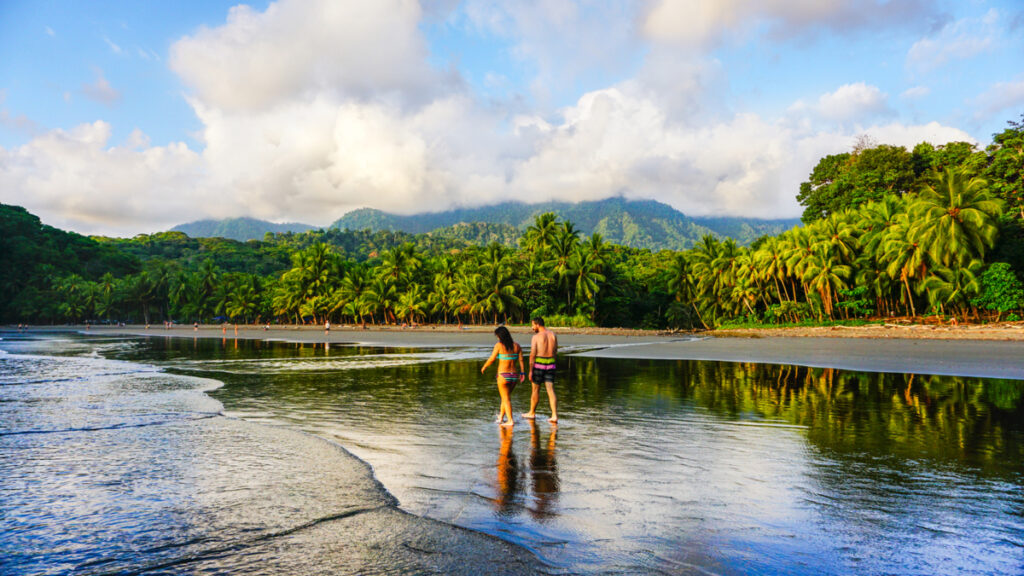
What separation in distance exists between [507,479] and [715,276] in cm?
6023

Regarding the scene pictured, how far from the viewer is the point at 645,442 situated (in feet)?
24.9

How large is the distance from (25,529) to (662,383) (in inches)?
520

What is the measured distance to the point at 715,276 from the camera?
202 ft

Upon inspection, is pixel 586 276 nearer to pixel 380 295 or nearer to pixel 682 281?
pixel 682 281

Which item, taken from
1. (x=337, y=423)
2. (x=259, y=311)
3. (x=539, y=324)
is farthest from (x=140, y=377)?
(x=259, y=311)

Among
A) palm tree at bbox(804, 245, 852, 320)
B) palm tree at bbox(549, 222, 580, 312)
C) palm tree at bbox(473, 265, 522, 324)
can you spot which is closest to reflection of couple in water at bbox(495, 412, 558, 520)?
palm tree at bbox(804, 245, 852, 320)

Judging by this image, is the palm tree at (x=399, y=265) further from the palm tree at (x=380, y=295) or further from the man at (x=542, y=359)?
the man at (x=542, y=359)

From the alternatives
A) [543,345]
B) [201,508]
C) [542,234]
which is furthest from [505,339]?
[542,234]

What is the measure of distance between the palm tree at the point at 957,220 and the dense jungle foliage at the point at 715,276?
3.5 inches

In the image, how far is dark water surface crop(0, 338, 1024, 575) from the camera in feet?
13.1

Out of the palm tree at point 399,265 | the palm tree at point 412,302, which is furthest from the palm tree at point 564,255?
the palm tree at point 399,265

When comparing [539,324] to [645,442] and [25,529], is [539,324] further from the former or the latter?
[25,529]

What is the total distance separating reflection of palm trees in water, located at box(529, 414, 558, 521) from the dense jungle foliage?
136 ft

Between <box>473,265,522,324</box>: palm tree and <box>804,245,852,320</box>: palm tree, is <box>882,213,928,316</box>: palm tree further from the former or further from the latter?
<box>473,265,522,324</box>: palm tree
